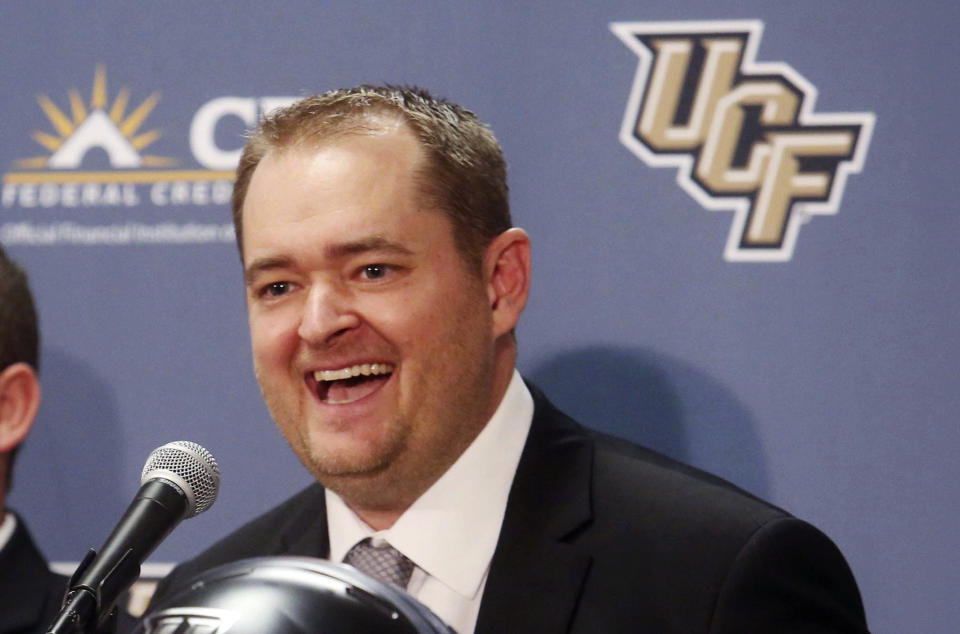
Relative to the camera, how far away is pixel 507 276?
6.20 feet

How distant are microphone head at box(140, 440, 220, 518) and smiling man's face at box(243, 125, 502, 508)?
422 millimetres

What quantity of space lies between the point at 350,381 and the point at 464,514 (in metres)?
0.25

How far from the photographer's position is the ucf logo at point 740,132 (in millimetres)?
2105

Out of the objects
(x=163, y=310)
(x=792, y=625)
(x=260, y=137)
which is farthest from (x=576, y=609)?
(x=163, y=310)

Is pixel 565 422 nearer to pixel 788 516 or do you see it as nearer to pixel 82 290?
pixel 788 516

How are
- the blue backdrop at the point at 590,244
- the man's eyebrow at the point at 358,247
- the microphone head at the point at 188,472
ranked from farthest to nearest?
1. the blue backdrop at the point at 590,244
2. the man's eyebrow at the point at 358,247
3. the microphone head at the point at 188,472

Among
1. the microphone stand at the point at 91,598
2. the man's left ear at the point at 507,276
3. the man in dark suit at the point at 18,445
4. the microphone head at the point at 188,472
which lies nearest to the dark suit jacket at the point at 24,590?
the man in dark suit at the point at 18,445

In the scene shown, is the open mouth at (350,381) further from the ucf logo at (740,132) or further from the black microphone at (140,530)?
the ucf logo at (740,132)

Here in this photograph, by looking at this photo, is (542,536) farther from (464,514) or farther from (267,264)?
(267,264)

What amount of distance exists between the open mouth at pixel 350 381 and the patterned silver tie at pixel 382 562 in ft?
0.75

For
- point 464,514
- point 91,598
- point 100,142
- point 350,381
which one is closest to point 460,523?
point 464,514

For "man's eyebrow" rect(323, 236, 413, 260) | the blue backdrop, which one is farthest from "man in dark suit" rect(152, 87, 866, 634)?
the blue backdrop

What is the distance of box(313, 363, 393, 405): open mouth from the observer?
5.64 ft

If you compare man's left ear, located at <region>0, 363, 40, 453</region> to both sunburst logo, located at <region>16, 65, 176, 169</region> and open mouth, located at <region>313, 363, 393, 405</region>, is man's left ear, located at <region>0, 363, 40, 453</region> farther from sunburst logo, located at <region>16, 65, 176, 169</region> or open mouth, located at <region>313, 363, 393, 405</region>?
open mouth, located at <region>313, 363, 393, 405</region>
